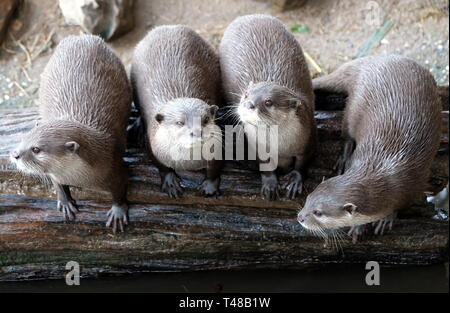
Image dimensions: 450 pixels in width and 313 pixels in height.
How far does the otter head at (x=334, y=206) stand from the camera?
237 cm

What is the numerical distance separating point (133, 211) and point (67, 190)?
0.34 meters

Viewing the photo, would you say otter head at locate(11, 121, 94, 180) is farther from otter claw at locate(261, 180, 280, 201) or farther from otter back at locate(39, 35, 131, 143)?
otter claw at locate(261, 180, 280, 201)

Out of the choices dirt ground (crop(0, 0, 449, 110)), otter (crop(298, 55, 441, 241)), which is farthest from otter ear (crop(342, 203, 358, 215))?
dirt ground (crop(0, 0, 449, 110))

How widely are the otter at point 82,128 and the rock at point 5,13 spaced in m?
1.64

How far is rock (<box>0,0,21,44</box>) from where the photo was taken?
14.4 feet

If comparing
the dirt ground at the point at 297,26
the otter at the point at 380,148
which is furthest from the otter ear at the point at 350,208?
the dirt ground at the point at 297,26

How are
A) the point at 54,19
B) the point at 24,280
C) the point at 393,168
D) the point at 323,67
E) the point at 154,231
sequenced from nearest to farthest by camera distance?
the point at 393,168, the point at 154,231, the point at 24,280, the point at 323,67, the point at 54,19

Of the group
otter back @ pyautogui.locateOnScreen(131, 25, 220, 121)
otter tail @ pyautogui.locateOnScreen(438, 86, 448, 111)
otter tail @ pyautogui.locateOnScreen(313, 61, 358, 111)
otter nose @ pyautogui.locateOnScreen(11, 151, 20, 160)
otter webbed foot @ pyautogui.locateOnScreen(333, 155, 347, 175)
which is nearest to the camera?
otter nose @ pyautogui.locateOnScreen(11, 151, 20, 160)

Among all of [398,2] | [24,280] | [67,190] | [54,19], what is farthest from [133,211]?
[398,2]

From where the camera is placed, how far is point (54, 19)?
456 cm

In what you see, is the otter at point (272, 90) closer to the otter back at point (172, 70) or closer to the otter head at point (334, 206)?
the otter back at point (172, 70)

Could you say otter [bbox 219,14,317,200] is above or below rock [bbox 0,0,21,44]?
below

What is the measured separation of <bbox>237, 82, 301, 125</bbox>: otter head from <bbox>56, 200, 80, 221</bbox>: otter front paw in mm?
954
